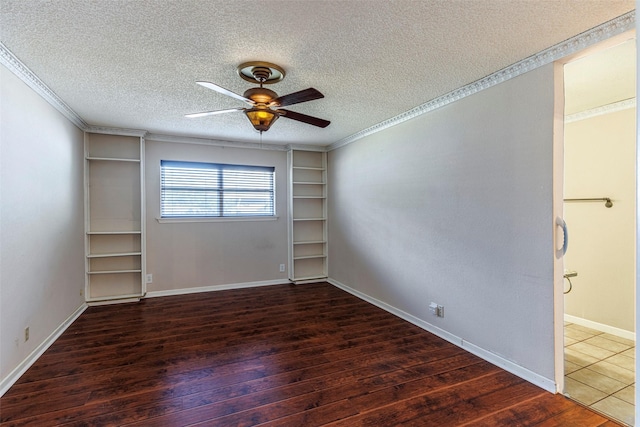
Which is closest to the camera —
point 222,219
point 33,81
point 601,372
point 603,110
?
point 601,372

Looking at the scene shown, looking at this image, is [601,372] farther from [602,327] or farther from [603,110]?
[603,110]

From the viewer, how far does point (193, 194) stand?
4.85 meters

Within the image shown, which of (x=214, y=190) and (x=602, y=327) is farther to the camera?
(x=214, y=190)

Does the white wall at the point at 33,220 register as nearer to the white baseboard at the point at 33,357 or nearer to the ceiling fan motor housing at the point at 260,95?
the white baseboard at the point at 33,357

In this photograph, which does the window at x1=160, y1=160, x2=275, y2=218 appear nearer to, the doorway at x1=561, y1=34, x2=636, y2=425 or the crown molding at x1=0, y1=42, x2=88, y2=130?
the crown molding at x1=0, y1=42, x2=88, y2=130

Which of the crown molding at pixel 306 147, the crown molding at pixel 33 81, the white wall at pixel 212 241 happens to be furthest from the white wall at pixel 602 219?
the crown molding at pixel 33 81

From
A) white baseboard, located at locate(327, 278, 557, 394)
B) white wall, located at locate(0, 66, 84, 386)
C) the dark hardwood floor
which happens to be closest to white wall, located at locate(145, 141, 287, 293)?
white wall, located at locate(0, 66, 84, 386)

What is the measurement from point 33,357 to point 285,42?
10.7 ft

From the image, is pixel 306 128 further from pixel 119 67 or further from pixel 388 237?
pixel 119 67

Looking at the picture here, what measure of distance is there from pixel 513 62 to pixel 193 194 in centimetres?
435

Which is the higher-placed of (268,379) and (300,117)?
(300,117)

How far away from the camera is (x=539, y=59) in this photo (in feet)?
7.22

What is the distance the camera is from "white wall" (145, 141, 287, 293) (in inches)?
180

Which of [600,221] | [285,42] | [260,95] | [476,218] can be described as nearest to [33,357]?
[260,95]
